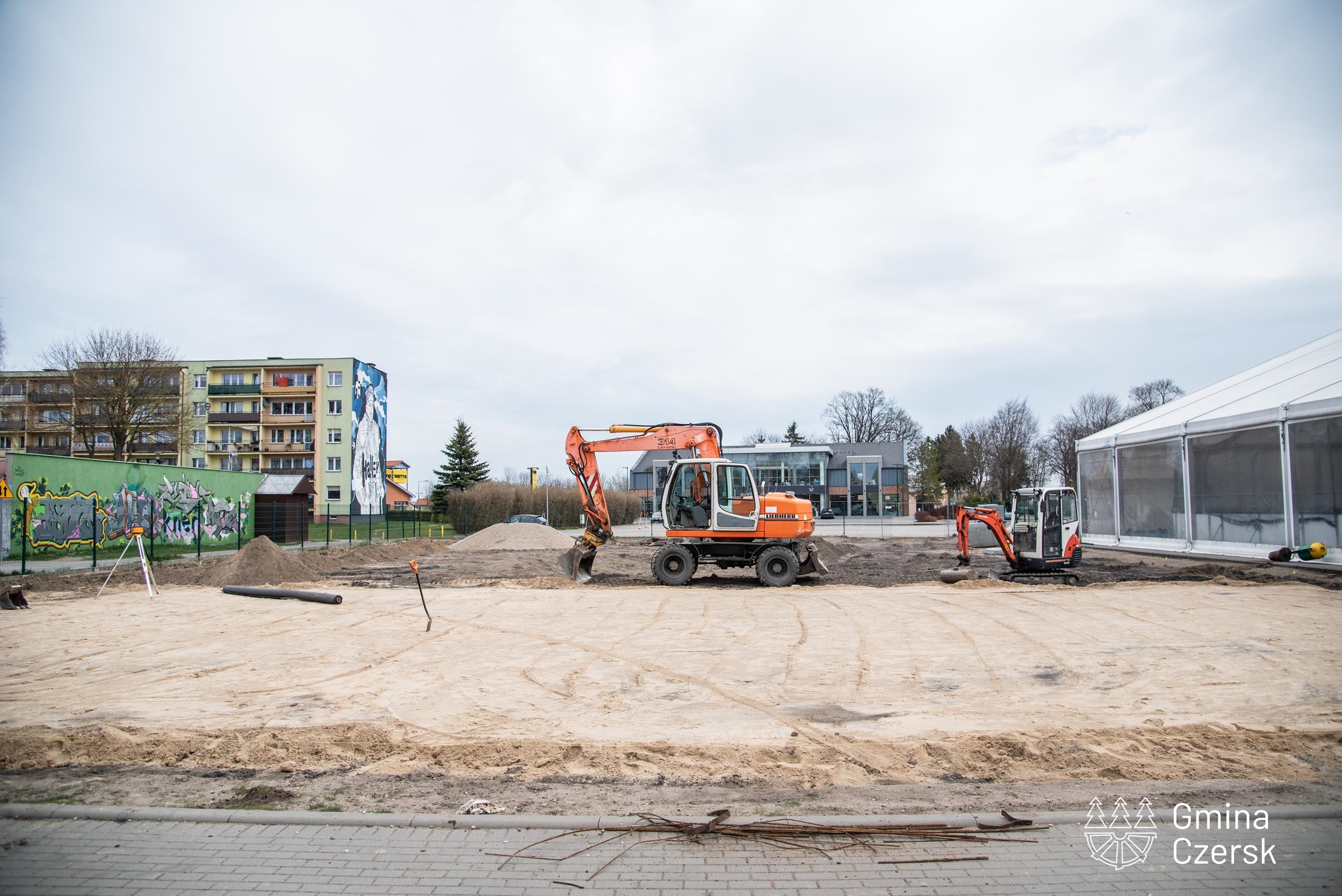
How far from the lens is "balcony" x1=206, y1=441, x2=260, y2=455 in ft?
202

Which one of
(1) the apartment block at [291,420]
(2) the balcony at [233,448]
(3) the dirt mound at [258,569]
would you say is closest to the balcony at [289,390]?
(1) the apartment block at [291,420]

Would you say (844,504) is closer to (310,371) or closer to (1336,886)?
(310,371)

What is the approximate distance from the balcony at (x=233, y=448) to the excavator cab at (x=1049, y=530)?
5959 cm

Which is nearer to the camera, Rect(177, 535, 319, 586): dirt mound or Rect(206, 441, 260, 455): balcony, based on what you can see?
Rect(177, 535, 319, 586): dirt mound

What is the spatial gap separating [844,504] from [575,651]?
56743 mm

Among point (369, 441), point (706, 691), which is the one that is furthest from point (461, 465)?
point (706, 691)

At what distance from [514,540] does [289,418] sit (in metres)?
37.3

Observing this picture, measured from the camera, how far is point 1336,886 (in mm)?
3703

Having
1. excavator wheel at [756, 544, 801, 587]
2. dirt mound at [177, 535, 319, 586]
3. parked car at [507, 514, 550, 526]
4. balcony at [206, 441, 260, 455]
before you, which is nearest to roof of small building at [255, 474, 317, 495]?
parked car at [507, 514, 550, 526]

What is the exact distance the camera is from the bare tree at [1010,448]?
5547 centimetres

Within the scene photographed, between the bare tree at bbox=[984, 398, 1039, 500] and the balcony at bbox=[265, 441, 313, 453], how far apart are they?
2055 inches

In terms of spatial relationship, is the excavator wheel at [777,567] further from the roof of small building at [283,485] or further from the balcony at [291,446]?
the balcony at [291,446]

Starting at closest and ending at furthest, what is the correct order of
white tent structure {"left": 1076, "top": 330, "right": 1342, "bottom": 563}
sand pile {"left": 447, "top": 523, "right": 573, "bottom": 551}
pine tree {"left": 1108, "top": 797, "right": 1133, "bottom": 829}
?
pine tree {"left": 1108, "top": 797, "right": 1133, "bottom": 829} < white tent structure {"left": 1076, "top": 330, "right": 1342, "bottom": 563} < sand pile {"left": 447, "top": 523, "right": 573, "bottom": 551}

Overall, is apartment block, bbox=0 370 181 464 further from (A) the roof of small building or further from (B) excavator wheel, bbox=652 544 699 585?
(B) excavator wheel, bbox=652 544 699 585
